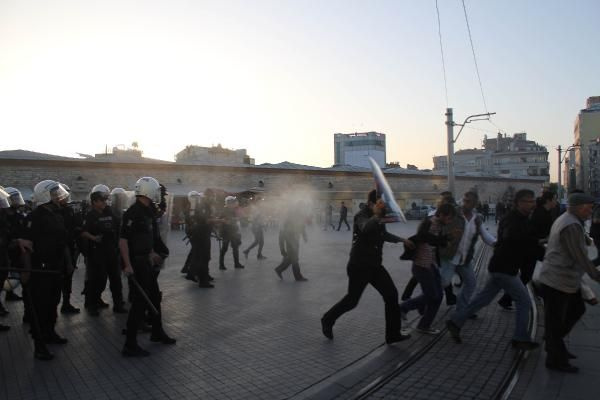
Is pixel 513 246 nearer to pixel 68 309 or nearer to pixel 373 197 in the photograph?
pixel 373 197

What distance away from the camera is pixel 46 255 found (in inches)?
225

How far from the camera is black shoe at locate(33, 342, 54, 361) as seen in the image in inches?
206

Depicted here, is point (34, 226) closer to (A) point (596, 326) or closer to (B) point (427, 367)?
(B) point (427, 367)

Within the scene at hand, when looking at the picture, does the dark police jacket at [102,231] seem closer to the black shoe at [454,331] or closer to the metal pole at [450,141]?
the black shoe at [454,331]

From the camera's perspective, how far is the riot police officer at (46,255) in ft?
18.5

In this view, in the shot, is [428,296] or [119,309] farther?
[119,309]

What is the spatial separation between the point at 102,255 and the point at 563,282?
6433 millimetres

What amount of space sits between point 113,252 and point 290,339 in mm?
3397

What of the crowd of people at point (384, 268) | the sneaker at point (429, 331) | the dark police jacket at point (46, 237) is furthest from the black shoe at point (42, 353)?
the sneaker at point (429, 331)

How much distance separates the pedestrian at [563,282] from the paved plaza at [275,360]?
0.28m

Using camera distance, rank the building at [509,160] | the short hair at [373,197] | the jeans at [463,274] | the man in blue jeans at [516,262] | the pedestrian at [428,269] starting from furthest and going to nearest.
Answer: the building at [509,160]
the jeans at [463,274]
the pedestrian at [428,269]
the short hair at [373,197]
the man in blue jeans at [516,262]

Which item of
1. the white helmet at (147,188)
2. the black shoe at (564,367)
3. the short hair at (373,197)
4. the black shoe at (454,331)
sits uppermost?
the white helmet at (147,188)

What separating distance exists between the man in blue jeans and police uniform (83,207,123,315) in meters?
5.54

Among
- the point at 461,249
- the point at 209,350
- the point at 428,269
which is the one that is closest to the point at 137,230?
the point at 209,350
